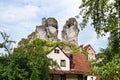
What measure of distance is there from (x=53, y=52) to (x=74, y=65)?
12.2 feet

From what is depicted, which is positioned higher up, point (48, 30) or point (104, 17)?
point (48, 30)

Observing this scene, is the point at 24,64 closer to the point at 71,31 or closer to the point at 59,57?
the point at 59,57

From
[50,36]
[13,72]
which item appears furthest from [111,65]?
[50,36]

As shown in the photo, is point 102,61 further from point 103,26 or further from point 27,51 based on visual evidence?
point 27,51

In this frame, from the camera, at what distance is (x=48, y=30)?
87.4 metres

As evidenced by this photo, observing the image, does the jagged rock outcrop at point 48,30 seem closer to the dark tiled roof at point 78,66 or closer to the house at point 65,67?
the dark tiled roof at point 78,66

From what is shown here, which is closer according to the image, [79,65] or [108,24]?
[108,24]

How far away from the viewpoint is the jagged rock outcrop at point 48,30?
276 ft

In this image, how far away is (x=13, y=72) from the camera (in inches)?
1441

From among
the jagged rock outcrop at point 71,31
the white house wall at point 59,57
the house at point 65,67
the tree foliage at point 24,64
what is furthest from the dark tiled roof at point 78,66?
the jagged rock outcrop at point 71,31

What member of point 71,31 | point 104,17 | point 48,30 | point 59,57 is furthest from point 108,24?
point 71,31

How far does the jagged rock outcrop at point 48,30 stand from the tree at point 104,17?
6728 cm

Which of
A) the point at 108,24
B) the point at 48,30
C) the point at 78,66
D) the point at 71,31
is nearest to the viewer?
the point at 108,24

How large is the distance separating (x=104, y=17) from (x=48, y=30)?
→ 72145mm
